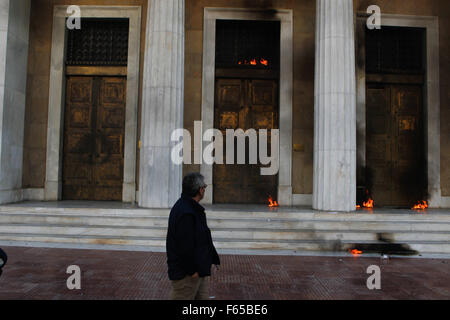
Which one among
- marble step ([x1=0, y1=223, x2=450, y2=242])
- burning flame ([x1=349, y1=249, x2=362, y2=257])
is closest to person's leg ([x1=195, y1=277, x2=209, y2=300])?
marble step ([x1=0, y1=223, x2=450, y2=242])

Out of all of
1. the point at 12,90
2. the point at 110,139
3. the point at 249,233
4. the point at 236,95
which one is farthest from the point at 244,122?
the point at 12,90

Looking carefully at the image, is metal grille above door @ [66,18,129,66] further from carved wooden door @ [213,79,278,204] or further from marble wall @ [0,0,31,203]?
carved wooden door @ [213,79,278,204]

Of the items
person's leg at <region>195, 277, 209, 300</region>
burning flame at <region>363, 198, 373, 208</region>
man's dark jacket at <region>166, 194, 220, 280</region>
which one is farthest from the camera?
burning flame at <region>363, 198, 373, 208</region>

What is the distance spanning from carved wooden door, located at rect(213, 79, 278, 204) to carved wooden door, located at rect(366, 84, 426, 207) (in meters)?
3.61

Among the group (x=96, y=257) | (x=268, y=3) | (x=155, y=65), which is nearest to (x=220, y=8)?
(x=268, y=3)

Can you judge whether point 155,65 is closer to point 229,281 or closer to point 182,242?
point 229,281

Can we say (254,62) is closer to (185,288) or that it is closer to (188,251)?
(188,251)

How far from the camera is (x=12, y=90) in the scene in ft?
36.9

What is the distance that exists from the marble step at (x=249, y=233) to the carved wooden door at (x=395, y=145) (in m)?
4.12

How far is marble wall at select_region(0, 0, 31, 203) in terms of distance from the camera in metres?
10.8

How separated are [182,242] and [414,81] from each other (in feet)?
41.0

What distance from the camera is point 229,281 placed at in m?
5.98
